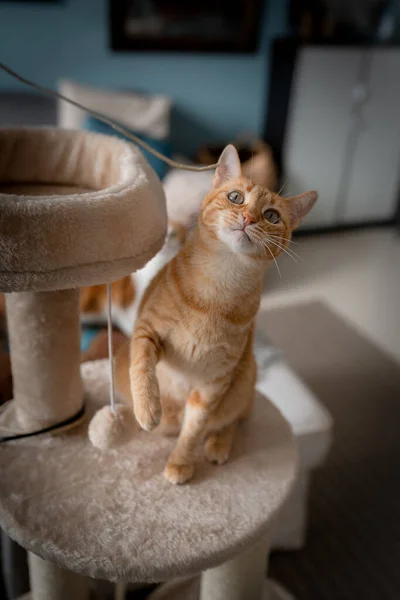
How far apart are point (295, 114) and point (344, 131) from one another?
35 centimetres

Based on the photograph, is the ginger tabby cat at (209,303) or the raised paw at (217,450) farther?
the raised paw at (217,450)

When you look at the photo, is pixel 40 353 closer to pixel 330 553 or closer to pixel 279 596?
pixel 279 596

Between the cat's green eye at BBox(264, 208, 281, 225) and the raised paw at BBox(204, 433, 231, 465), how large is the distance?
0.37 metres

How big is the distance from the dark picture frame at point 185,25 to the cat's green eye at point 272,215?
2.49m

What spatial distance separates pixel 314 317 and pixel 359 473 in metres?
0.99

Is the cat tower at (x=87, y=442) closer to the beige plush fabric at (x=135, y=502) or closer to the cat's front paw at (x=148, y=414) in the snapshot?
the beige plush fabric at (x=135, y=502)

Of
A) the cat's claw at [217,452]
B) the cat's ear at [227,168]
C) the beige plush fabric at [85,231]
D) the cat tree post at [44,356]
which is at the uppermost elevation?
the cat's ear at [227,168]

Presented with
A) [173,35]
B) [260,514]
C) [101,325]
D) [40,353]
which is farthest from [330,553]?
[173,35]

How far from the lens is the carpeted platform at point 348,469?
139 cm

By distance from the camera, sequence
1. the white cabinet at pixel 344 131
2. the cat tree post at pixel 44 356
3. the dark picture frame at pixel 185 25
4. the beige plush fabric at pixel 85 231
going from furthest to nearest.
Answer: the white cabinet at pixel 344 131, the dark picture frame at pixel 185 25, the cat tree post at pixel 44 356, the beige plush fabric at pixel 85 231

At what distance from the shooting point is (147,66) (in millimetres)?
2926

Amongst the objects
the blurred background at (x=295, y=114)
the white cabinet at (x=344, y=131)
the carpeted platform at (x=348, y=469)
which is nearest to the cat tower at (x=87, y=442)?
the carpeted platform at (x=348, y=469)

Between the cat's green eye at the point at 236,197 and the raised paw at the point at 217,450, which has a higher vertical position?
the cat's green eye at the point at 236,197

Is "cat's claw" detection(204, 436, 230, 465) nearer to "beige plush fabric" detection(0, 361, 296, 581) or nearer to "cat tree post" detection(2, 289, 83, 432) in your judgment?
"beige plush fabric" detection(0, 361, 296, 581)
